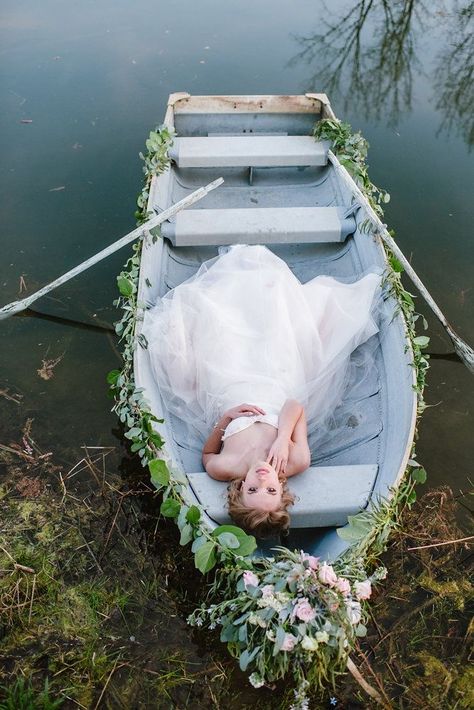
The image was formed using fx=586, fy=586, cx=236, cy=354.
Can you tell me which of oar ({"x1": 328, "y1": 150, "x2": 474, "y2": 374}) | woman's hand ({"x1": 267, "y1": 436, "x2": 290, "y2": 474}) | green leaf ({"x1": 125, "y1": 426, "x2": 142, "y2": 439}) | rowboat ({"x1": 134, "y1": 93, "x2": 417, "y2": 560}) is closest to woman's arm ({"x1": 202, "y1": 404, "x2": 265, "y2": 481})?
rowboat ({"x1": 134, "y1": 93, "x2": 417, "y2": 560})

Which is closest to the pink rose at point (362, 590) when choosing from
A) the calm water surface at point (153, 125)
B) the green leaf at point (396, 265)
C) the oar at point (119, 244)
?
the calm water surface at point (153, 125)

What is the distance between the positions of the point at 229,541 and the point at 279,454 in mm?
566

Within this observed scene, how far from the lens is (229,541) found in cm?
238

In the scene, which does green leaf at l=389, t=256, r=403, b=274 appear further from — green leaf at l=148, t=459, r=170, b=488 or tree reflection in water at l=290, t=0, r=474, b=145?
tree reflection in water at l=290, t=0, r=474, b=145

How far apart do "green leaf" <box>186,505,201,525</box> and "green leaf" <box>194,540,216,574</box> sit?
120mm

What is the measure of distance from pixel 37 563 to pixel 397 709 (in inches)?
75.6

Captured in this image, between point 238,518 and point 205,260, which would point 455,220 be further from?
point 238,518

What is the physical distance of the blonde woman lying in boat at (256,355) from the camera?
9.75 ft

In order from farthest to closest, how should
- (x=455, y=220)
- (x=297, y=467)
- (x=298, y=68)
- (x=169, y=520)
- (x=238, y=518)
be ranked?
(x=298, y=68), (x=455, y=220), (x=169, y=520), (x=297, y=467), (x=238, y=518)

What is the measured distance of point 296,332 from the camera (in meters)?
3.45

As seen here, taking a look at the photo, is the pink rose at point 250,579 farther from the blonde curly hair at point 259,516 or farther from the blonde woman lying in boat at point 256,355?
the blonde woman lying in boat at point 256,355

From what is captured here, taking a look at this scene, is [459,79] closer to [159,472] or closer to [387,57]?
[387,57]

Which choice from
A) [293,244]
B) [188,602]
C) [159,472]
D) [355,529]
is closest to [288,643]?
[355,529]

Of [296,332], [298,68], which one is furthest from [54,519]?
[298,68]
